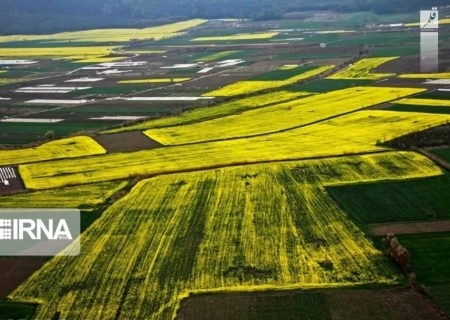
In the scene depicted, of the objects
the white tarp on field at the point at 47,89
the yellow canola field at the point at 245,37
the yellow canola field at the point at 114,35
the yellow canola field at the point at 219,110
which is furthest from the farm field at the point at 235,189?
the yellow canola field at the point at 114,35

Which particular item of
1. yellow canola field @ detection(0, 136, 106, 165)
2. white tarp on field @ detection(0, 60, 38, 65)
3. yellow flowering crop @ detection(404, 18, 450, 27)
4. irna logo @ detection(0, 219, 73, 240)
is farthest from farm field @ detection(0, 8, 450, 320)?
yellow flowering crop @ detection(404, 18, 450, 27)

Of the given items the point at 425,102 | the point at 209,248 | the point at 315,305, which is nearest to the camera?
the point at 315,305

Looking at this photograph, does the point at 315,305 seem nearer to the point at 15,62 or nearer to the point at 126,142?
the point at 126,142

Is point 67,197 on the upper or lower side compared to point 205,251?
upper

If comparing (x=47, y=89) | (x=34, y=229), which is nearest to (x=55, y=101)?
(x=47, y=89)

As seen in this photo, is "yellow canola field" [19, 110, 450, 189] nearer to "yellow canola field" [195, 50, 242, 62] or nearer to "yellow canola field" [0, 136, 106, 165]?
"yellow canola field" [0, 136, 106, 165]
